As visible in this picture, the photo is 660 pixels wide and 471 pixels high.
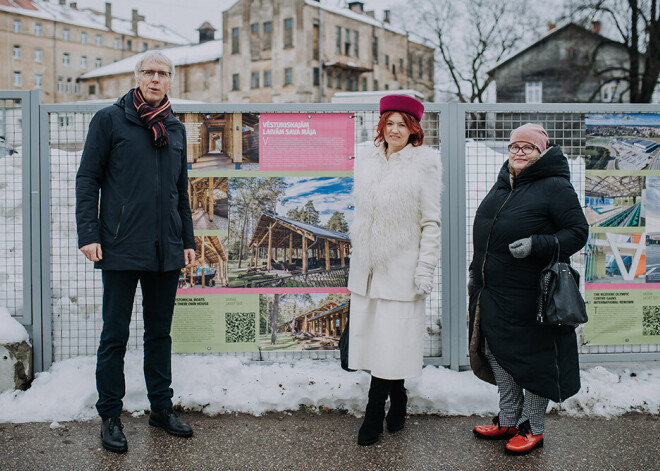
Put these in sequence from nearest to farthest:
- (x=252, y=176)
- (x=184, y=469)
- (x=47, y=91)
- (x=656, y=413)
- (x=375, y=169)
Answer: (x=184, y=469) → (x=375, y=169) → (x=656, y=413) → (x=252, y=176) → (x=47, y=91)

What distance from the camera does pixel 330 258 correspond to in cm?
470

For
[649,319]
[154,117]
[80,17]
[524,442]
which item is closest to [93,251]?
[154,117]

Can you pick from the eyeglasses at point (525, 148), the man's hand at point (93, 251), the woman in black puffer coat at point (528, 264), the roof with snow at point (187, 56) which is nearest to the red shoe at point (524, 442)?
the woman in black puffer coat at point (528, 264)

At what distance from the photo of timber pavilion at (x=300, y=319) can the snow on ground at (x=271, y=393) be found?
0.66 feet

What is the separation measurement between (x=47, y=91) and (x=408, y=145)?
68448 millimetres

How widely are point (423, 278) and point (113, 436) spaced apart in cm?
198

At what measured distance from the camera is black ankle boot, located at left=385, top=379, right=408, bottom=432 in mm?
3992

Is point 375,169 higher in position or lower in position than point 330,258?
higher

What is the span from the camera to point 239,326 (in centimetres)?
470

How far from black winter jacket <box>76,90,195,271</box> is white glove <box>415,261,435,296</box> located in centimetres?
142

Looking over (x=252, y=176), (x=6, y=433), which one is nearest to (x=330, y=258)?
(x=252, y=176)

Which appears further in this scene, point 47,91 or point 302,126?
point 47,91

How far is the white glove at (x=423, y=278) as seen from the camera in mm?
3654

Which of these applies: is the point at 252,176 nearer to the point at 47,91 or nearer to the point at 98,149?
the point at 98,149
